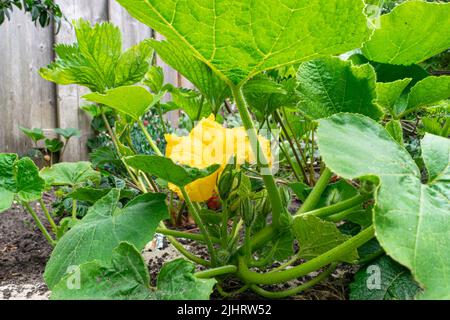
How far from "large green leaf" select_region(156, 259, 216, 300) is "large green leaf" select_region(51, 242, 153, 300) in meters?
0.01

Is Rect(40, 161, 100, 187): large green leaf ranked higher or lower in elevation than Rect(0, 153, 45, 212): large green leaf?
lower

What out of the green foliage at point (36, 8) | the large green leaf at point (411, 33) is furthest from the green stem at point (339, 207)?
the green foliage at point (36, 8)

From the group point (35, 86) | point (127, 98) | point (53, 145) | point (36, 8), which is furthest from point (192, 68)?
point (35, 86)

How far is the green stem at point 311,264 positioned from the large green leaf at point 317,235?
3cm

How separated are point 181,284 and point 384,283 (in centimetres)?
25

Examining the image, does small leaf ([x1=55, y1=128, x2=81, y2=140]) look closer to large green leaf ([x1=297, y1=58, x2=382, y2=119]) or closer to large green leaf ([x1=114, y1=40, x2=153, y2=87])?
→ large green leaf ([x1=114, y1=40, x2=153, y2=87])

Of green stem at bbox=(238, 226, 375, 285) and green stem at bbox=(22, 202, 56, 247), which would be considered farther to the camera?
green stem at bbox=(22, 202, 56, 247)

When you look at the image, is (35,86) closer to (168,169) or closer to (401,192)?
(168,169)

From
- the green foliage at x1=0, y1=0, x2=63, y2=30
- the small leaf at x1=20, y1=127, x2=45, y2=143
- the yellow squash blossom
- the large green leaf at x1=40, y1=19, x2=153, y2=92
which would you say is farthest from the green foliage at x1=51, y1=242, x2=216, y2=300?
the small leaf at x1=20, y1=127, x2=45, y2=143

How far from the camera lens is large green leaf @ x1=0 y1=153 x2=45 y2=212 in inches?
22.6

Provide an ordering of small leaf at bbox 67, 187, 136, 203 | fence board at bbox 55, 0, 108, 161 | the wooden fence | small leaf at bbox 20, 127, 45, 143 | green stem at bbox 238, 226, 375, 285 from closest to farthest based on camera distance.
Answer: green stem at bbox 238, 226, 375, 285 < small leaf at bbox 67, 187, 136, 203 < small leaf at bbox 20, 127, 45, 143 < the wooden fence < fence board at bbox 55, 0, 108, 161

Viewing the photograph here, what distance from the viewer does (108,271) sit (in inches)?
15.5
